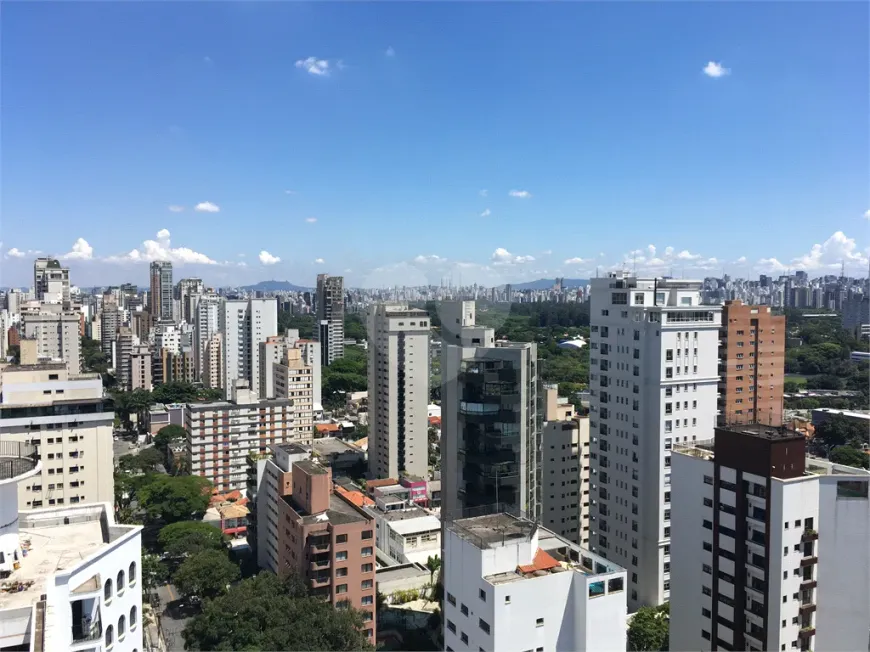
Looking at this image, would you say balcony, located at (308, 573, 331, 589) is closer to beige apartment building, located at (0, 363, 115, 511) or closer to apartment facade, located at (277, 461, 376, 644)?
apartment facade, located at (277, 461, 376, 644)

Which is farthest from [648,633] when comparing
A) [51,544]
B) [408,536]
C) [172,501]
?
[172,501]

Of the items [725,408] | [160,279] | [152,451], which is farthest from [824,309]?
[160,279]

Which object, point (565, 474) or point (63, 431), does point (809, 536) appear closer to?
point (565, 474)

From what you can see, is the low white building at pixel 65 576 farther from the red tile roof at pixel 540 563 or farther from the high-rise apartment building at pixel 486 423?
the high-rise apartment building at pixel 486 423

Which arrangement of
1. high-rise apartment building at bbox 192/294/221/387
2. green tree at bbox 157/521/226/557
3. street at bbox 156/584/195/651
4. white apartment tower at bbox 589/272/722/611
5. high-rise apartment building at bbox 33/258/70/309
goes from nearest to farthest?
street at bbox 156/584/195/651
white apartment tower at bbox 589/272/722/611
green tree at bbox 157/521/226/557
high-rise apartment building at bbox 192/294/221/387
high-rise apartment building at bbox 33/258/70/309

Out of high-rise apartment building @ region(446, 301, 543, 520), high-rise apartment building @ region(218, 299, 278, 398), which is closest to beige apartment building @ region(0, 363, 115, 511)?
high-rise apartment building @ region(446, 301, 543, 520)

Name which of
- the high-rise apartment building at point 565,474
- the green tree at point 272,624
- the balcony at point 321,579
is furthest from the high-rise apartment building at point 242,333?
the green tree at point 272,624

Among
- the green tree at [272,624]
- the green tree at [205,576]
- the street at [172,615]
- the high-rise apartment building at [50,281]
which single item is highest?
the high-rise apartment building at [50,281]
